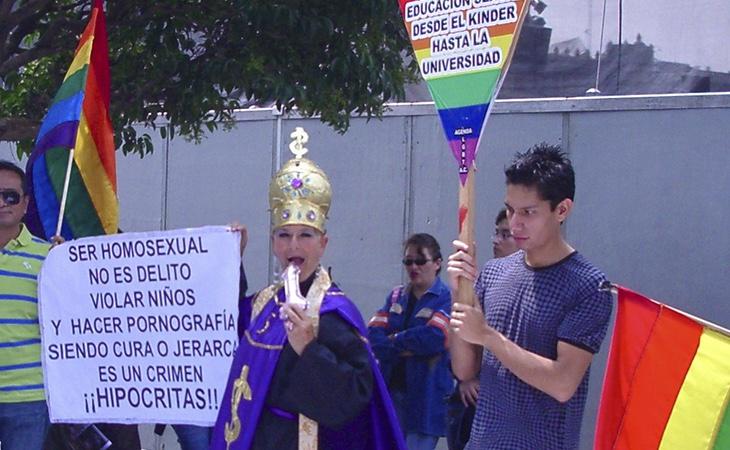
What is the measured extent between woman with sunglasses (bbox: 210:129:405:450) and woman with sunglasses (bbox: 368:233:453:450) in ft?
7.28

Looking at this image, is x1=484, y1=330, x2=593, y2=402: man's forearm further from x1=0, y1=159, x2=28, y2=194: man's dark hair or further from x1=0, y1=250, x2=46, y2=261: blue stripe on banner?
x1=0, y1=159, x2=28, y2=194: man's dark hair

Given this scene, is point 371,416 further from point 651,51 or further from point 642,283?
point 651,51

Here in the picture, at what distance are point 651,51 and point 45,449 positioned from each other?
14.8 feet

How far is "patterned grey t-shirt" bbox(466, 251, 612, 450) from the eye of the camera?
11.0 feet

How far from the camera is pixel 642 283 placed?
261 inches

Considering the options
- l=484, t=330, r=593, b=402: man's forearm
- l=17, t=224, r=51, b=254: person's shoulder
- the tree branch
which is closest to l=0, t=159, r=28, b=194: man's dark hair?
l=17, t=224, r=51, b=254: person's shoulder

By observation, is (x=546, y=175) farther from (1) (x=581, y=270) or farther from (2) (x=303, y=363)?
(2) (x=303, y=363)

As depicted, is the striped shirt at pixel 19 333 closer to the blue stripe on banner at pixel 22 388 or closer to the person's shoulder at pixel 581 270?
the blue stripe on banner at pixel 22 388

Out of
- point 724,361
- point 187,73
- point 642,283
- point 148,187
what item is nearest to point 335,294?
A: point 724,361

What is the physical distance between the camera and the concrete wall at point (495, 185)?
647cm

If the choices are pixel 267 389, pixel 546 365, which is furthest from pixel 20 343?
pixel 546 365

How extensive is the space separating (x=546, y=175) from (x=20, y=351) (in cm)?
251

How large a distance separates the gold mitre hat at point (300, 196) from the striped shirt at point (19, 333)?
1.63m

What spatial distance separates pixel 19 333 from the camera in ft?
15.7
